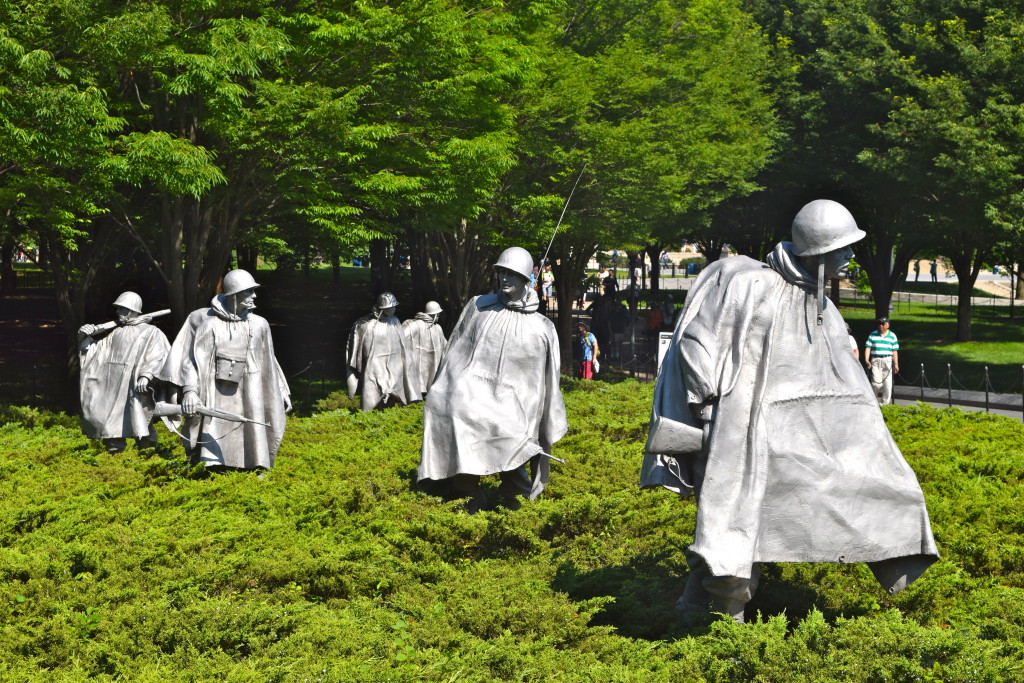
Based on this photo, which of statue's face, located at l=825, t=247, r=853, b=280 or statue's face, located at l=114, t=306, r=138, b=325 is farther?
statue's face, located at l=114, t=306, r=138, b=325

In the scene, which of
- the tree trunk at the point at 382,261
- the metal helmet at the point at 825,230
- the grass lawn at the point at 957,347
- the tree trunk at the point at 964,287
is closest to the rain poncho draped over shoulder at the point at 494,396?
the metal helmet at the point at 825,230

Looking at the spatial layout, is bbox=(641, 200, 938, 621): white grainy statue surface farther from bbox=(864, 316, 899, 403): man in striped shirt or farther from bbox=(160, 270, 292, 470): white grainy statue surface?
bbox=(864, 316, 899, 403): man in striped shirt

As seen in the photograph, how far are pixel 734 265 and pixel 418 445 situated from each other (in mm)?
6949

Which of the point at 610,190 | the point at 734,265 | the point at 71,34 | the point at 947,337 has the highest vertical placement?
the point at 71,34

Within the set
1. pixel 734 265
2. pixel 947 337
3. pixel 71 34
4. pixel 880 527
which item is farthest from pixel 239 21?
pixel 947 337

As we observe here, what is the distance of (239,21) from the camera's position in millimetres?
15156

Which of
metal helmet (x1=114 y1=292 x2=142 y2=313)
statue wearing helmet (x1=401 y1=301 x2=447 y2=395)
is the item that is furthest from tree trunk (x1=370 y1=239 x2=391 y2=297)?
metal helmet (x1=114 y1=292 x2=142 y2=313)

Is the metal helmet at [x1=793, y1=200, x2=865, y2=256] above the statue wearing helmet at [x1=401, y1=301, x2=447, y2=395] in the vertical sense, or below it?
above

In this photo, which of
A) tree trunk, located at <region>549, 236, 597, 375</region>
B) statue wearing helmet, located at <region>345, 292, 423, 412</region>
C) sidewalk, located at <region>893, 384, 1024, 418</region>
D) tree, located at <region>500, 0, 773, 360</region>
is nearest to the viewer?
statue wearing helmet, located at <region>345, 292, 423, 412</region>

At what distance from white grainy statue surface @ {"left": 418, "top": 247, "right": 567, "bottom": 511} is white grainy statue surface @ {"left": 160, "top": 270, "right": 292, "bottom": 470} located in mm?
2463

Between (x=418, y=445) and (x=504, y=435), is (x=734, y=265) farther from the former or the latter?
(x=418, y=445)

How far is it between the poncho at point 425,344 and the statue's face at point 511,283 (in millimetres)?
10381

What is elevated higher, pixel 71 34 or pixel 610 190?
pixel 71 34

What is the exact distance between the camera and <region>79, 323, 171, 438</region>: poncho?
525 inches
